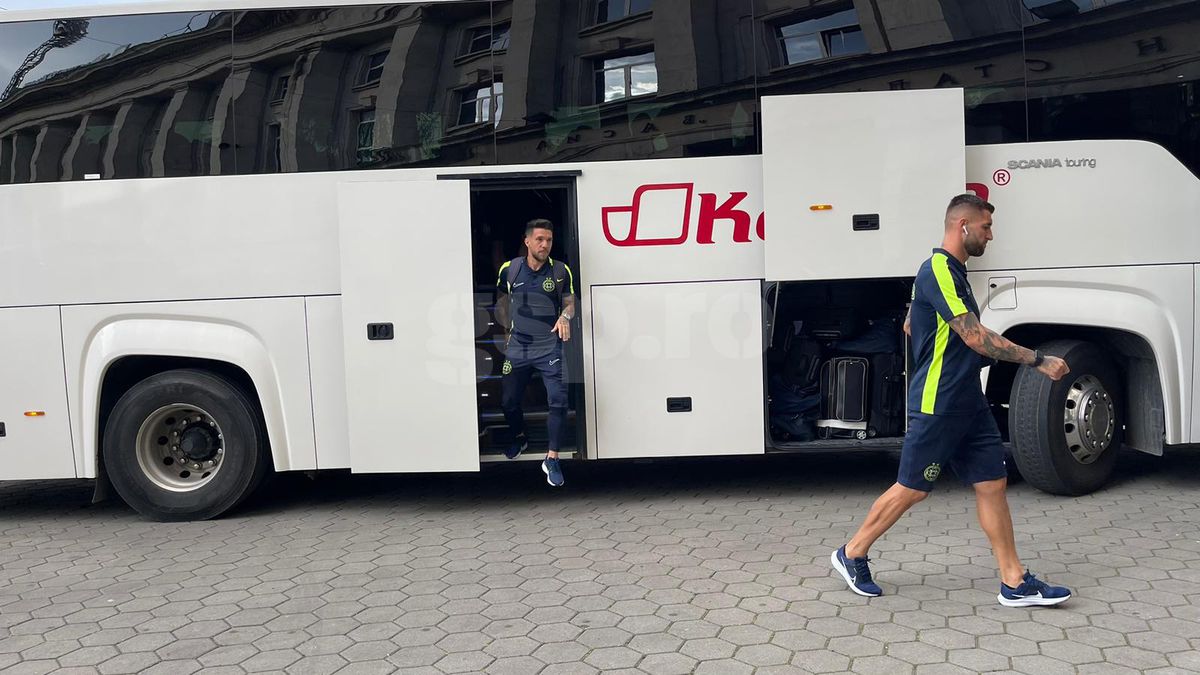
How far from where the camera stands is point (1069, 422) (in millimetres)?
6484

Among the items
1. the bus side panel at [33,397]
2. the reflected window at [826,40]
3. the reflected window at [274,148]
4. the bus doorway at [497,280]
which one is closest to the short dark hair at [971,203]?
the reflected window at [826,40]

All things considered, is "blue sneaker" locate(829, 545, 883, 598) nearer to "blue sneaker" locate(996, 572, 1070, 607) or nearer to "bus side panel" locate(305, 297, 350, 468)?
"blue sneaker" locate(996, 572, 1070, 607)

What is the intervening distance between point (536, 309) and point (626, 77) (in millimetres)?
1652

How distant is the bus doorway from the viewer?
259 inches

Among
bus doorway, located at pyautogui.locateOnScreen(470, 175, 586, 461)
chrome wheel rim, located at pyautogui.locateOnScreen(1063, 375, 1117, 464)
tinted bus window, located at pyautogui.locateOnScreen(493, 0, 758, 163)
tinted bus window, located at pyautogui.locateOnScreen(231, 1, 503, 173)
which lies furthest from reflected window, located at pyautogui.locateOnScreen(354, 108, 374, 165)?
chrome wheel rim, located at pyautogui.locateOnScreen(1063, 375, 1117, 464)

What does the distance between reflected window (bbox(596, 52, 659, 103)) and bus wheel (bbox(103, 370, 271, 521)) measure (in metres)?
3.21

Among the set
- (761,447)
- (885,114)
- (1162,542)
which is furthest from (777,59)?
(1162,542)

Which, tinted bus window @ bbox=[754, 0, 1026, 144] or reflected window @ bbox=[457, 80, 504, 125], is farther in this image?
reflected window @ bbox=[457, 80, 504, 125]

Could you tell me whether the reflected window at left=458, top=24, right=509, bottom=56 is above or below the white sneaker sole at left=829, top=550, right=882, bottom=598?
above

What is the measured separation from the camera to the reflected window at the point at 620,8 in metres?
6.46

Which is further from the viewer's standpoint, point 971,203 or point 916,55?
point 916,55

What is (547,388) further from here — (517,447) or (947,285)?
(947,285)

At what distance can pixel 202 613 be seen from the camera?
4859 millimetres

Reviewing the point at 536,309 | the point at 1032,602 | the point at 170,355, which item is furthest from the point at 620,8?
the point at 1032,602
